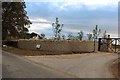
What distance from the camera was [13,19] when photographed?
58.0 metres

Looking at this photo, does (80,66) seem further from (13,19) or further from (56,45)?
(13,19)

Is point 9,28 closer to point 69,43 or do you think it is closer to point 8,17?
point 8,17

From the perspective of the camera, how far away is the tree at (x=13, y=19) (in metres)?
57.4

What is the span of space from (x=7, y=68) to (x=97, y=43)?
44.0m

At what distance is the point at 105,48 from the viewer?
2576 inches

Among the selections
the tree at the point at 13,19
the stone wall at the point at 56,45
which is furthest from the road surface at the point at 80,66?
the tree at the point at 13,19

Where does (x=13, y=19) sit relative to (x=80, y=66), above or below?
above

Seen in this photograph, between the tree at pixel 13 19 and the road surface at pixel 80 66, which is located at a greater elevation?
the tree at pixel 13 19

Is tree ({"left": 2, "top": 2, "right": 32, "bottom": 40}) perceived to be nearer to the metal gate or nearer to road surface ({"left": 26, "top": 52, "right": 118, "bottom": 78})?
the metal gate

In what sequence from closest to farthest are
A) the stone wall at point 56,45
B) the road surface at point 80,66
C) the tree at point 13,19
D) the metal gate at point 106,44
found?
the road surface at point 80,66 < the stone wall at point 56,45 < the tree at point 13,19 < the metal gate at point 106,44

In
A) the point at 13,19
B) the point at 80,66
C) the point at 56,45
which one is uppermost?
the point at 13,19

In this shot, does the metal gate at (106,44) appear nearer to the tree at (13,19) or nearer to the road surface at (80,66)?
the tree at (13,19)

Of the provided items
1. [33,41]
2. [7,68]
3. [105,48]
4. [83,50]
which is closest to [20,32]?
[33,41]

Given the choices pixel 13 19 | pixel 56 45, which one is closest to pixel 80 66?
pixel 56 45
